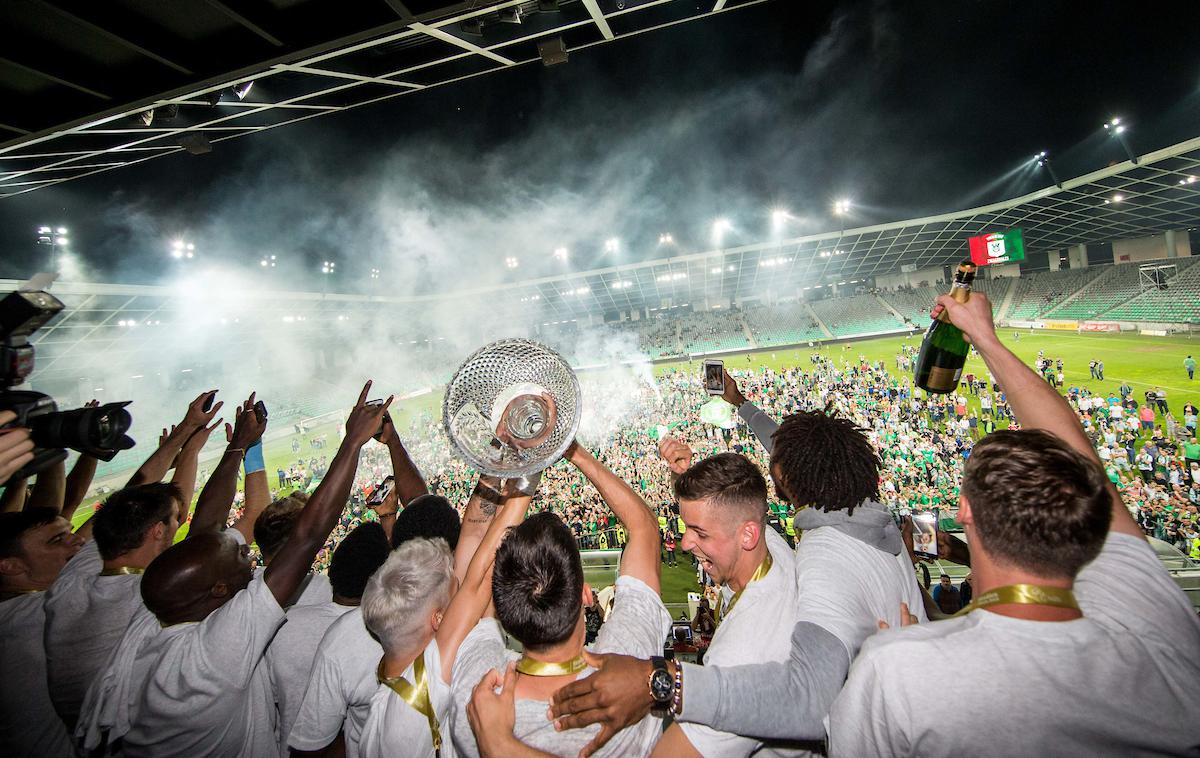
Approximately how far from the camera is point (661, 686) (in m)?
1.41

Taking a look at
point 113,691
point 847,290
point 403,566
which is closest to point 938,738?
point 403,566

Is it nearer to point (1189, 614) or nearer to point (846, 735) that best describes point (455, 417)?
point (846, 735)

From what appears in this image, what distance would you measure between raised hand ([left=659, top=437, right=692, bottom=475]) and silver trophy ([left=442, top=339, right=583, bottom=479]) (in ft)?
2.53

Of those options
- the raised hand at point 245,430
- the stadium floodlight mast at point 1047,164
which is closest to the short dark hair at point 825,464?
the raised hand at point 245,430

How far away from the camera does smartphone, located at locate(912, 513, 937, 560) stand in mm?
2781

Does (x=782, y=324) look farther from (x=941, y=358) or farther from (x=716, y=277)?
(x=941, y=358)

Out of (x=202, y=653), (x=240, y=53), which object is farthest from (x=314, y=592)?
(x=240, y=53)

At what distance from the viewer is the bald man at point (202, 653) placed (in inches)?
77.5

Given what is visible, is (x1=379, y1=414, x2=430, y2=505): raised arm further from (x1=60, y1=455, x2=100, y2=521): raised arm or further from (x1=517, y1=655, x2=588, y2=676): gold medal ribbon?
(x1=60, y1=455, x2=100, y2=521): raised arm

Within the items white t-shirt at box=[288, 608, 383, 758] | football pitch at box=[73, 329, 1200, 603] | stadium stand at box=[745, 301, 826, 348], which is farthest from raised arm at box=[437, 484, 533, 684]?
stadium stand at box=[745, 301, 826, 348]

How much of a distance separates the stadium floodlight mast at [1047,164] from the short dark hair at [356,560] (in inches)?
1401

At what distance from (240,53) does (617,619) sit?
409cm

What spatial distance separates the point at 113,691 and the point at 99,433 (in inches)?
46.9

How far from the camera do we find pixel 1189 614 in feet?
4.37
